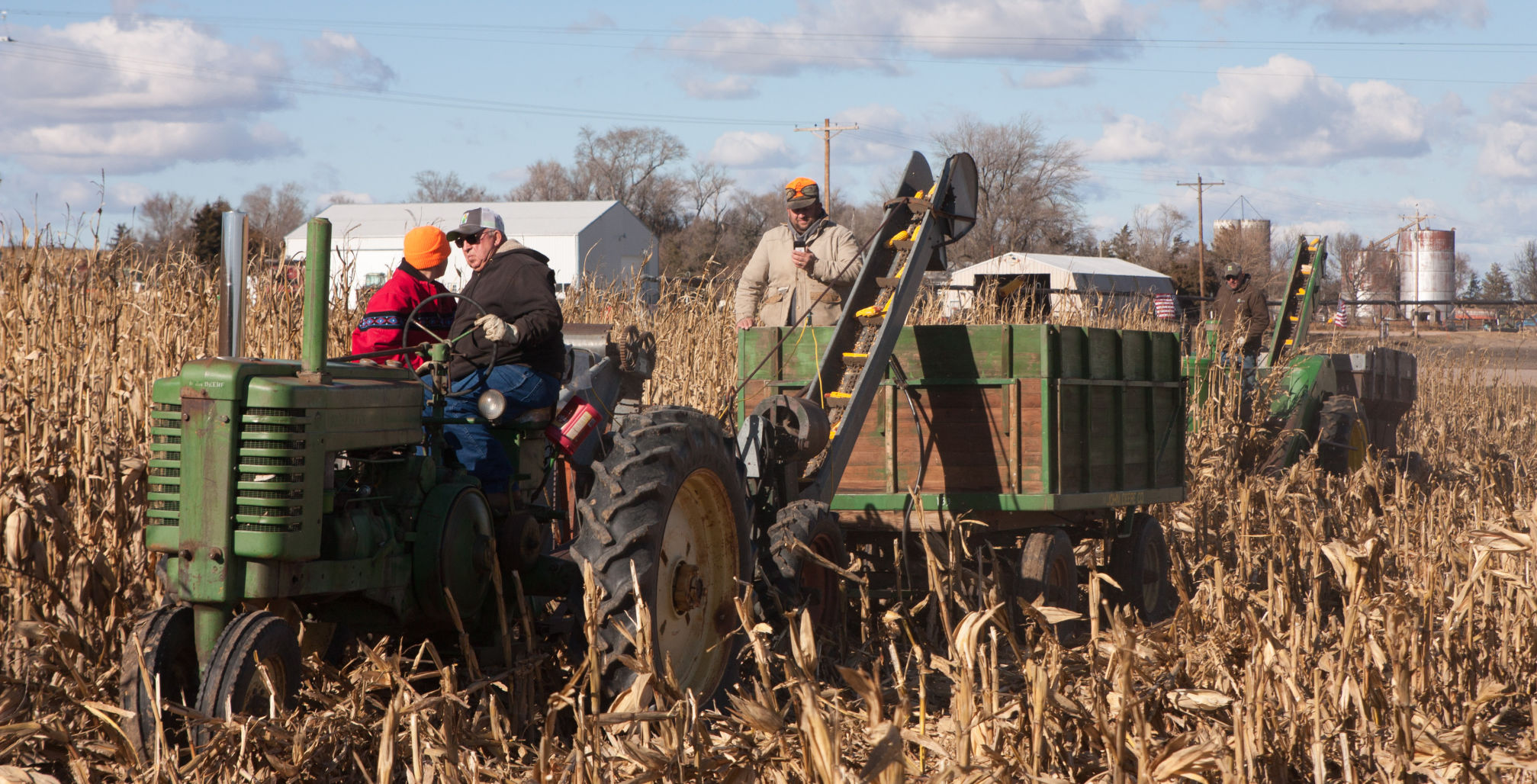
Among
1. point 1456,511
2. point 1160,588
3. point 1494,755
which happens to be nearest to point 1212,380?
point 1456,511

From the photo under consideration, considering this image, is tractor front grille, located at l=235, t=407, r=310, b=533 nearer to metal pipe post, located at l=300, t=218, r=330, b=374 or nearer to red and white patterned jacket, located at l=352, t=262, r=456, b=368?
metal pipe post, located at l=300, t=218, r=330, b=374

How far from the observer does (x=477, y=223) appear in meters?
5.43

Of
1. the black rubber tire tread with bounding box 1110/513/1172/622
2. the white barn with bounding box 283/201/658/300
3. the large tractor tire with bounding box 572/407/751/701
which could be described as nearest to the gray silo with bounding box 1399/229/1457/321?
the white barn with bounding box 283/201/658/300

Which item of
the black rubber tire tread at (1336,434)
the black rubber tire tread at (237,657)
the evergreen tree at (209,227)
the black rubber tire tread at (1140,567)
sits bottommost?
the black rubber tire tread at (1140,567)

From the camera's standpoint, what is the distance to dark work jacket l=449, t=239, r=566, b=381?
4887 mm

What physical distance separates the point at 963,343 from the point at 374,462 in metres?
3.22

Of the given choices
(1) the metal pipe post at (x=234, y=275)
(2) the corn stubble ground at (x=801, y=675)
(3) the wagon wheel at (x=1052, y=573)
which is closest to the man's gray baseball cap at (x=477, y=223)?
(1) the metal pipe post at (x=234, y=275)

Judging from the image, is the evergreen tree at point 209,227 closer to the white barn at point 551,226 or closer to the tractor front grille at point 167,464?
the white barn at point 551,226

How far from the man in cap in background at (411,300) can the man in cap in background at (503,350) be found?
0.34 metres

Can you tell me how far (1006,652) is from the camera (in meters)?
5.97

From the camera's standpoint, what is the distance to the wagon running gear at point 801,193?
301 inches

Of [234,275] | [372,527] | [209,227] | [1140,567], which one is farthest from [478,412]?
[209,227]

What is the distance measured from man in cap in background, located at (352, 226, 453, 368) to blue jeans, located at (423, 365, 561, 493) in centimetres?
71

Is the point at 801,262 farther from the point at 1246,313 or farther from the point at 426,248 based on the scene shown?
the point at 1246,313
